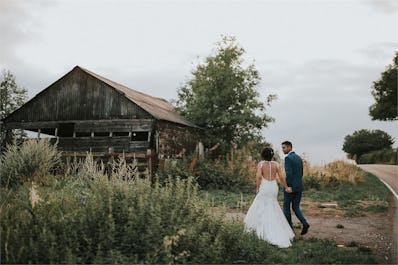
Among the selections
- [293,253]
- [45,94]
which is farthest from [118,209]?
[45,94]

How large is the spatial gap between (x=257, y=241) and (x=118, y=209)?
8.53 ft

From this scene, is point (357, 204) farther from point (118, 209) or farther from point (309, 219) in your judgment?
point (118, 209)

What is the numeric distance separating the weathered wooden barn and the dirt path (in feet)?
43.5

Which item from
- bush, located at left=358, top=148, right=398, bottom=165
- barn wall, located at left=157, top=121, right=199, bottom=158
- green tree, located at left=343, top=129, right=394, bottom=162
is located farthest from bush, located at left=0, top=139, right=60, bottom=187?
green tree, located at left=343, top=129, right=394, bottom=162

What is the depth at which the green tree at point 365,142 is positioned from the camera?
2569 inches

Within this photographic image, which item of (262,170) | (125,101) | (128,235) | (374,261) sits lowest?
(374,261)

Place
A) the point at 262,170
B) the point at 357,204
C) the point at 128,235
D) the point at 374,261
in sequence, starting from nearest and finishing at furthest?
the point at 128,235 → the point at 374,261 → the point at 262,170 → the point at 357,204

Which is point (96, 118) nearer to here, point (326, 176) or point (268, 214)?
point (326, 176)

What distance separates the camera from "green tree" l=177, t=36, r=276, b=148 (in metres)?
26.7

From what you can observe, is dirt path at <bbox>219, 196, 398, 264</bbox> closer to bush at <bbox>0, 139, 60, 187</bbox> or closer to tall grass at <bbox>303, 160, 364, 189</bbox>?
tall grass at <bbox>303, 160, 364, 189</bbox>

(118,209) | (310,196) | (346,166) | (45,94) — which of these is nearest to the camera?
(118,209)

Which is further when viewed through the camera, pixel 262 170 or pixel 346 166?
pixel 346 166

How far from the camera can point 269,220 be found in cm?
754

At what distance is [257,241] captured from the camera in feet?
22.0
